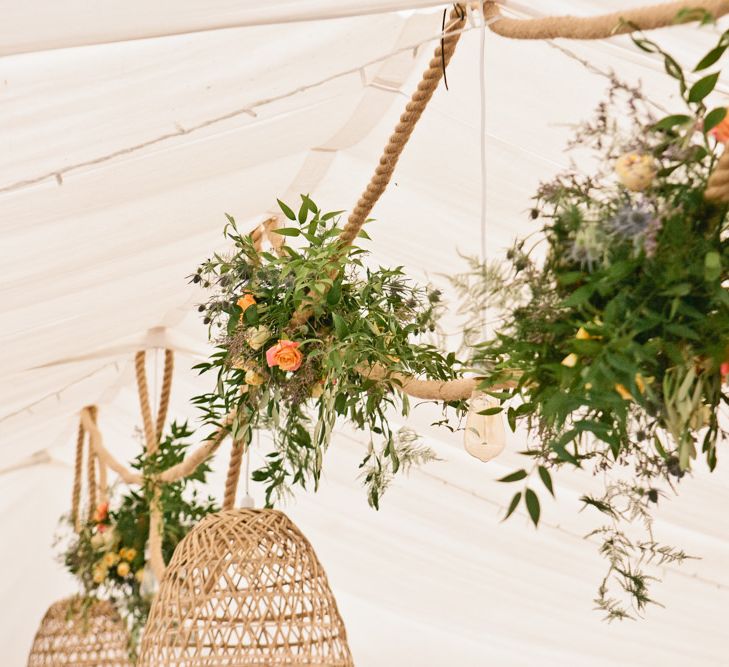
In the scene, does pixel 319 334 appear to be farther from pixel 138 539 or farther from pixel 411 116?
pixel 138 539

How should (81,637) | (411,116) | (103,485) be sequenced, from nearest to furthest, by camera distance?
(411,116), (81,637), (103,485)

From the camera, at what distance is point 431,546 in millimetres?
4695

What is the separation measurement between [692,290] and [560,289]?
18cm

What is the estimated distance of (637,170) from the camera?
113 centimetres

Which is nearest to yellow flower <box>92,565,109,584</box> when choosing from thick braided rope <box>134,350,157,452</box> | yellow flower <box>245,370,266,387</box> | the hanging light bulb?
thick braided rope <box>134,350,157,452</box>

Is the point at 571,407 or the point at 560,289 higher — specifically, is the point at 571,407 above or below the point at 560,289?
below

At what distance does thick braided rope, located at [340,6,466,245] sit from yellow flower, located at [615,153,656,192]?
0.67m

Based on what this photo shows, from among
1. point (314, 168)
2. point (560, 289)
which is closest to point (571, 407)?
point (560, 289)

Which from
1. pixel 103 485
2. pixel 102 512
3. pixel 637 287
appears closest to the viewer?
pixel 637 287

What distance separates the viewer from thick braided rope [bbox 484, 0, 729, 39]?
105 centimetres

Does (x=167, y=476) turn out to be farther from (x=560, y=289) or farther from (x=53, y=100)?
(x=560, y=289)

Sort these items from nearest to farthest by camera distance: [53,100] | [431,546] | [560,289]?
[560,289] → [53,100] → [431,546]

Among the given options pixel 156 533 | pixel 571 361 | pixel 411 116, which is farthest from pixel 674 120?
pixel 156 533

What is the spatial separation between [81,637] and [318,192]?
2.06m
